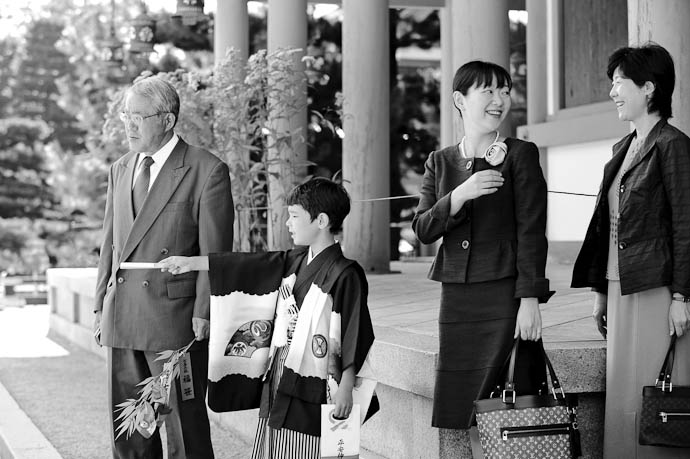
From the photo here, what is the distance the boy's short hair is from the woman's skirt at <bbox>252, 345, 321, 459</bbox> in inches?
20.4

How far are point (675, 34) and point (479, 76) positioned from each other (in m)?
2.04

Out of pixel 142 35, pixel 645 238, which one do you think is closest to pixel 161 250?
pixel 645 238

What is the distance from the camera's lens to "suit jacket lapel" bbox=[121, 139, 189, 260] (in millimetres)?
4484

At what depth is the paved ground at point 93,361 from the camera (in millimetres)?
5840

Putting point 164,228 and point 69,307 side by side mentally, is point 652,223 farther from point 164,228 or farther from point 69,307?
point 69,307

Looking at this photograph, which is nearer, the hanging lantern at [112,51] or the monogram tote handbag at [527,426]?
the monogram tote handbag at [527,426]

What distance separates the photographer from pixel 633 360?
13.3 feet

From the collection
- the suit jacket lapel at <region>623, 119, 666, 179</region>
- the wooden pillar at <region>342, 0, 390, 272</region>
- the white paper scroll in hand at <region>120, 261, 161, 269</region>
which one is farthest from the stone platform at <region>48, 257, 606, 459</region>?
the wooden pillar at <region>342, 0, 390, 272</region>

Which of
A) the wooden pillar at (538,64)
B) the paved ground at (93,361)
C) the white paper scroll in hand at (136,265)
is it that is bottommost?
the paved ground at (93,361)

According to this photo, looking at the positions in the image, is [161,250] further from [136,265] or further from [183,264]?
[183,264]

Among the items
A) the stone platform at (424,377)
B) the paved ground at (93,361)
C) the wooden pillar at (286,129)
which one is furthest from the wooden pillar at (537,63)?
the stone platform at (424,377)

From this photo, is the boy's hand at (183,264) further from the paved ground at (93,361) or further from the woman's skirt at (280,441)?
the paved ground at (93,361)

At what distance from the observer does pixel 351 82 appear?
11.0 m

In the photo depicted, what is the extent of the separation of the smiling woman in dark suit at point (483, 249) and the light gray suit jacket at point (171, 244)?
3.13 ft
